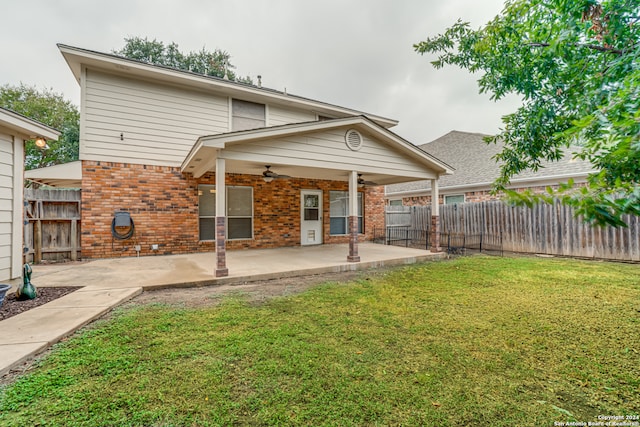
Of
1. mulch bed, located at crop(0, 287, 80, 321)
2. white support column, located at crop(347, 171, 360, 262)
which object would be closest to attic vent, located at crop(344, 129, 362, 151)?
white support column, located at crop(347, 171, 360, 262)

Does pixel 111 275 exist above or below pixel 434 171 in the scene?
below

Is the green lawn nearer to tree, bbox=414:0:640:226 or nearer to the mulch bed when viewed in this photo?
the mulch bed

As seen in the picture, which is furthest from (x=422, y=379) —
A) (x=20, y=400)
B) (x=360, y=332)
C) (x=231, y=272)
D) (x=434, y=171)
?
(x=434, y=171)

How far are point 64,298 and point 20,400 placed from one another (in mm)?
2739

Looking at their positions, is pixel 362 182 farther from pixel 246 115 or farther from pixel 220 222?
pixel 220 222

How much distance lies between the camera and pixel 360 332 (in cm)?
311

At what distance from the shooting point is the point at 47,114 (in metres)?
18.8

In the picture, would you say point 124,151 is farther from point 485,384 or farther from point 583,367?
point 583,367

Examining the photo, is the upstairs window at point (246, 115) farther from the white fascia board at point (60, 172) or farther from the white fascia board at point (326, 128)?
the white fascia board at point (60, 172)

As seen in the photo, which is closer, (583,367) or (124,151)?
(583,367)

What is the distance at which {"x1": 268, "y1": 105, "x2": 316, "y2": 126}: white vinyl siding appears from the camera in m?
9.58

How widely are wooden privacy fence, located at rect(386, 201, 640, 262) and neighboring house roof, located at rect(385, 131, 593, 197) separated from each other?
4.95 feet

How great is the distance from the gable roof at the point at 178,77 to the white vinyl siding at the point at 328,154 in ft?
11.8

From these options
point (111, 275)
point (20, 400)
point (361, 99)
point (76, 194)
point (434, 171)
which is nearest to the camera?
point (20, 400)
